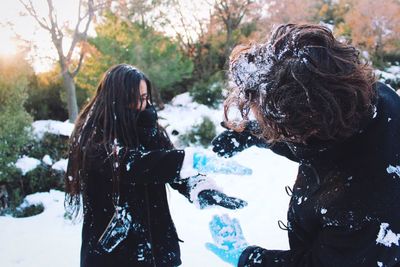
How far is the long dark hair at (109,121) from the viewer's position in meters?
1.46

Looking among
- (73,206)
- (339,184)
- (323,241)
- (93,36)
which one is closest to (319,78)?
(339,184)

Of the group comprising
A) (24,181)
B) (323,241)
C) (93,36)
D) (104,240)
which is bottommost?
(24,181)

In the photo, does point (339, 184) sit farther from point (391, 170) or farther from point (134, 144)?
point (134, 144)

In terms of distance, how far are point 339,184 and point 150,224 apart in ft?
2.85

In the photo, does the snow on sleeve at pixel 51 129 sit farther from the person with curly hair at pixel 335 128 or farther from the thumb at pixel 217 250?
the person with curly hair at pixel 335 128

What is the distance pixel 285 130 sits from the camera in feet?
2.88

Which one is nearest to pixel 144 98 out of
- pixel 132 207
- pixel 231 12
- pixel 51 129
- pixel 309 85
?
pixel 132 207

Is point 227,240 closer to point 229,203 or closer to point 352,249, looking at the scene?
point 229,203

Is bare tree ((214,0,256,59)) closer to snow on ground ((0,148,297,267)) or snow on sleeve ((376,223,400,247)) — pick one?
snow on ground ((0,148,297,267))

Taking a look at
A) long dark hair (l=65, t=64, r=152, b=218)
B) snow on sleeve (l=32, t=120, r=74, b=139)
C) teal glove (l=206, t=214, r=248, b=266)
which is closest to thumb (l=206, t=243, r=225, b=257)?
teal glove (l=206, t=214, r=248, b=266)

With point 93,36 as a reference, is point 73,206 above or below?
below

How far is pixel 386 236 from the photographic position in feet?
2.67

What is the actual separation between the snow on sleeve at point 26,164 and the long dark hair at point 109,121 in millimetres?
3783

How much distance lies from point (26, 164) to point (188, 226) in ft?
8.40
